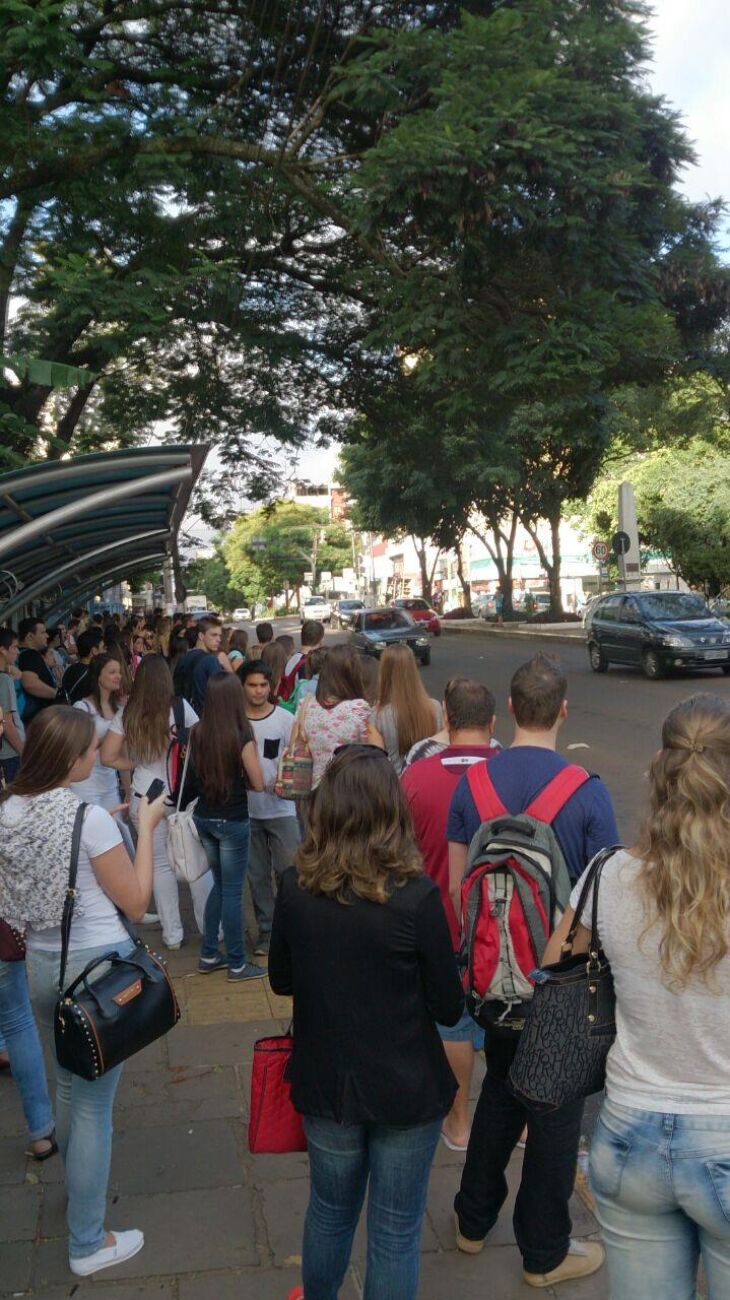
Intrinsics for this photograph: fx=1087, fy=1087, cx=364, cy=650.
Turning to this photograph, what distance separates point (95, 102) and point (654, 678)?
1336cm

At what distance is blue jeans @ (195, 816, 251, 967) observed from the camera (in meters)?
5.52

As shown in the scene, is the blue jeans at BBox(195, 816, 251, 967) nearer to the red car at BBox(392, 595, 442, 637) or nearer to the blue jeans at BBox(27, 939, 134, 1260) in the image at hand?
the blue jeans at BBox(27, 939, 134, 1260)

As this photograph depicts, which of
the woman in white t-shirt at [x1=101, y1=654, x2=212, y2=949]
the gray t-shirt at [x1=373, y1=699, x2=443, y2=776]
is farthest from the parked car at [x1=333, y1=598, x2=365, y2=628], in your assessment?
the gray t-shirt at [x1=373, y1=699, x2=443, y2=776]

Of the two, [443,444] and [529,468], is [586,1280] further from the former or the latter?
[529,468]

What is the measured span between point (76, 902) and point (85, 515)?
7617mm

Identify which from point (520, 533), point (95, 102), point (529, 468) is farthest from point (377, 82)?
point (520, 533)

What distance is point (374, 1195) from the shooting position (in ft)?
8.11

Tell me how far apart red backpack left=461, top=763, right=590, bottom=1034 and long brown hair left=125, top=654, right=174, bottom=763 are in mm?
3485

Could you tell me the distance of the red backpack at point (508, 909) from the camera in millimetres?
2709

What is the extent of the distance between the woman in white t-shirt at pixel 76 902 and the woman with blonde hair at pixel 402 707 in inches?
83.1

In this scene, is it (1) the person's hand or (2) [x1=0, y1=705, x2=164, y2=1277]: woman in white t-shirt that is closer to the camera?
(2) [x1=0, y1=705, x2=164, y2=1277]: woman in white t-shirt

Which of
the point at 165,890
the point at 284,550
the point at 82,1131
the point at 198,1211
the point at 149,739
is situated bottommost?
the point at 198,1211

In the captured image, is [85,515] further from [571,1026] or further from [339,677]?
[571,1026]

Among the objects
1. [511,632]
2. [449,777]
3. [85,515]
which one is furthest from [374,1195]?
[511,632]
